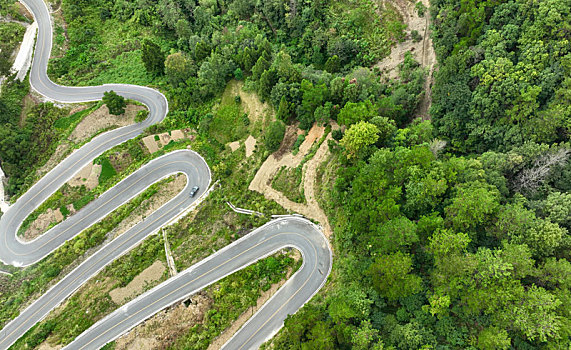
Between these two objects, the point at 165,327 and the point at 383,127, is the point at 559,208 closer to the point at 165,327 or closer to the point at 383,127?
the point at 383,127

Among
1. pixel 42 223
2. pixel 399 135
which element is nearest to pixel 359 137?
pixel 399 135

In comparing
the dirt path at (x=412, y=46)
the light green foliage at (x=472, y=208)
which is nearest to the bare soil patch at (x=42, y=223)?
the light green foliage at (x=472, y=208)

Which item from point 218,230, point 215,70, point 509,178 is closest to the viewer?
point 509,178

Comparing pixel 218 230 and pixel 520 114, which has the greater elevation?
pixel 520 114

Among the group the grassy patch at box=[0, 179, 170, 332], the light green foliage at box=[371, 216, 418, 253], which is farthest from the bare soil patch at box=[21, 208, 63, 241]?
the light green foliage at box=[371, 216, 418, 253]

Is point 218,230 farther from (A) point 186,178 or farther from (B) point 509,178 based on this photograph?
(B) point 509,178

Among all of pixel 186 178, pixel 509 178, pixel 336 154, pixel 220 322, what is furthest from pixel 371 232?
pixel 186 178

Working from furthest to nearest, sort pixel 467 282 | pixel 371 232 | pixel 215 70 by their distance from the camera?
pixel 215 70, pixel 371 232, pixel 467 282
